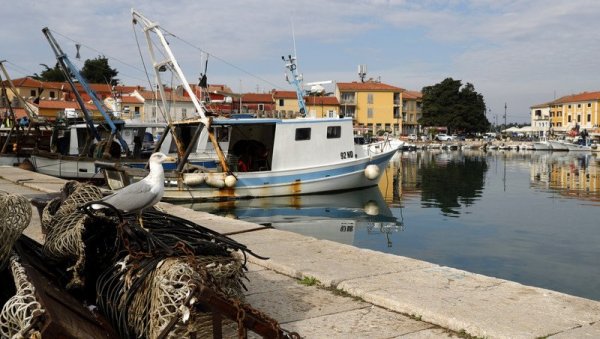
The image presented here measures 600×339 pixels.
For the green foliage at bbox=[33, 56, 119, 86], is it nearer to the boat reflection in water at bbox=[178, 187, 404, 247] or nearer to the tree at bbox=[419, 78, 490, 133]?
the tree at bbox=[419, 78, 490, 133]

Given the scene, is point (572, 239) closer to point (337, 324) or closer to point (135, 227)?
point (337, 324)

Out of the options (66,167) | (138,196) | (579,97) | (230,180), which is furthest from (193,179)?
(579,97)

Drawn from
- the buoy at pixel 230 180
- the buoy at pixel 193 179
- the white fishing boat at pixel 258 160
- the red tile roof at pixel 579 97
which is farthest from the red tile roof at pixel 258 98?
the red tile roof at pixel 579 97

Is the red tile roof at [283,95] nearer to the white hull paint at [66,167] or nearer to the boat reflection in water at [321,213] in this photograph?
the white hull paint at [66,167]

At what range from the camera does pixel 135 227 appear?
12.3 ft

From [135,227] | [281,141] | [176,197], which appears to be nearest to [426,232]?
[281,141]

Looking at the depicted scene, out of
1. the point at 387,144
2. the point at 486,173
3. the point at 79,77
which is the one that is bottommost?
the point at 486,173

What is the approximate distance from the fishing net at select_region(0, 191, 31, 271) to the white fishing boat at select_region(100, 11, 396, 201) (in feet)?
44.4

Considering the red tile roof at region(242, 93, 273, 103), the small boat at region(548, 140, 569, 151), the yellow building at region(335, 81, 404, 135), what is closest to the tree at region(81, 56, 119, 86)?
the red tile roof at region(242, 93, 273, 103)

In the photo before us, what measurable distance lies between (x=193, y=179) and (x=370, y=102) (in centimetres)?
6939

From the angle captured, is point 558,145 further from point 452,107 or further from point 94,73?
point 94,73

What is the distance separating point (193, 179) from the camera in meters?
17.6

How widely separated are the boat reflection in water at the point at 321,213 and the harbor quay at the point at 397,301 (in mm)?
Answer: 7179

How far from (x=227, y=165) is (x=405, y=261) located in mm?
13234
